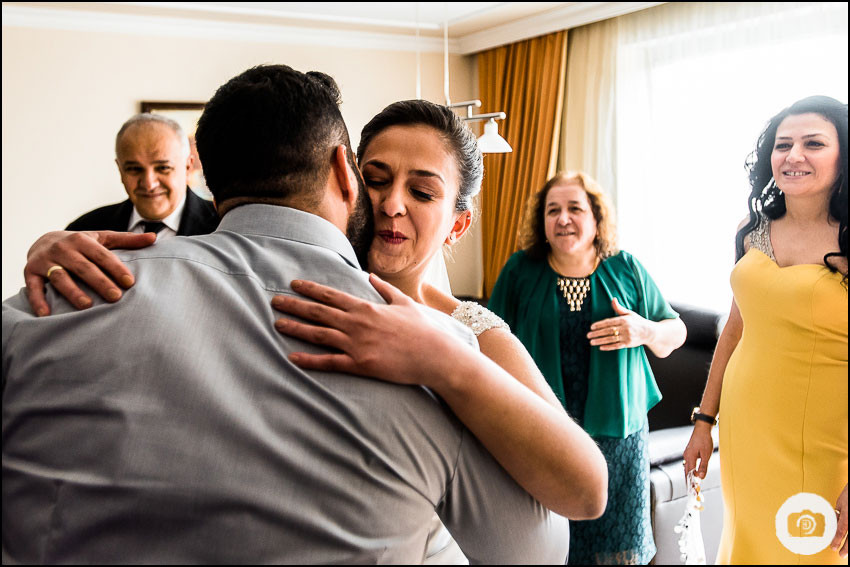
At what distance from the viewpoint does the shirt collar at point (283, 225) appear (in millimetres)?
845

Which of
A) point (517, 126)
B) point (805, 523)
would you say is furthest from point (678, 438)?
point (517, 126)

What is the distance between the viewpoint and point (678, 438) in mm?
3041

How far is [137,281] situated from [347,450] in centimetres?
29

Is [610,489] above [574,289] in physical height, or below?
below

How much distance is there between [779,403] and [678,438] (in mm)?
1160

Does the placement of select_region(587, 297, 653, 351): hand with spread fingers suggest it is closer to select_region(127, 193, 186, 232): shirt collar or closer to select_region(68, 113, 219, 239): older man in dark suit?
select_region(68, 113, 219, 239): older man in dark suit

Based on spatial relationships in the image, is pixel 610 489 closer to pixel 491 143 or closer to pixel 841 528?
pixel 841 528

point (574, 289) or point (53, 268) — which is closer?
point (53, 268)

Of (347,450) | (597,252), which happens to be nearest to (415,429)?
(347,450)

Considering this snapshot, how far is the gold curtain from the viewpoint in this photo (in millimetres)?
5031

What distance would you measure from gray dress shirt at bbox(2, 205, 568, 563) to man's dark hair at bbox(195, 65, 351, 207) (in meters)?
0.12

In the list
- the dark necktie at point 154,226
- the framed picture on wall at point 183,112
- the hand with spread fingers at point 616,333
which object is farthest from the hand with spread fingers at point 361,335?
the framed picture on wall at point 183,112

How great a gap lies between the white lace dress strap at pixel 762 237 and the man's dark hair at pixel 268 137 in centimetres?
160

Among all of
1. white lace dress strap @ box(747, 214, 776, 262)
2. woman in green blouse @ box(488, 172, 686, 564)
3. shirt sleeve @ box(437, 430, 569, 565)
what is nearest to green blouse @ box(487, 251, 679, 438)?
woman in green blouse @ box(488, 172, 686, 564)
